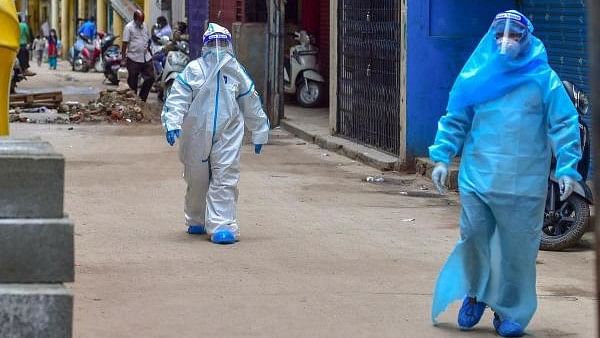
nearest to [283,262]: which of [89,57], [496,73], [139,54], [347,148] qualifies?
[496,73]

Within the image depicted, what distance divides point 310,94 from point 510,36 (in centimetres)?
1537

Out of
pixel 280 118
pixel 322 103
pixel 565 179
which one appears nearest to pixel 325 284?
pixel 565 179

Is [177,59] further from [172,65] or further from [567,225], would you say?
[567,225]

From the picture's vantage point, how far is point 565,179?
6.52m

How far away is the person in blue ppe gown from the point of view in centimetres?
653

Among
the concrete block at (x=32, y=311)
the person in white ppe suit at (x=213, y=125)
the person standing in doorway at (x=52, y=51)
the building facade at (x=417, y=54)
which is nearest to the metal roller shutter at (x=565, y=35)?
the building facade at (x=417, y=54)

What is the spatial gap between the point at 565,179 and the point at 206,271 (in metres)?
2.73

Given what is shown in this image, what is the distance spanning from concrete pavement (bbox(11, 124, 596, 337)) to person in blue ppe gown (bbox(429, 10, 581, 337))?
0.98 ft

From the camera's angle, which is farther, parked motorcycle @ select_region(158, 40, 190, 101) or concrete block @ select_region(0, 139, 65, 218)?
parked motorcycle @ select_region(158, 40, 190, 101)

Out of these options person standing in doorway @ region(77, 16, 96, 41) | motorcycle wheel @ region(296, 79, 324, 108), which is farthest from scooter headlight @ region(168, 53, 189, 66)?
person standing in doorway @ region(77, 16, 96, 41)

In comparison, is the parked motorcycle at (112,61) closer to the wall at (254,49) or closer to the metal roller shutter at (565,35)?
the wall at (254,49)

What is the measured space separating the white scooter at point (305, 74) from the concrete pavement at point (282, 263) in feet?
25.4

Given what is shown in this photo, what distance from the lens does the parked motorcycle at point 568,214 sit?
9.04 meters

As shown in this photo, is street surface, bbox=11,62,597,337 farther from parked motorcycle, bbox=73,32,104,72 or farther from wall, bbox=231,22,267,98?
parked motorcycle, bbox=73,32,104,72
